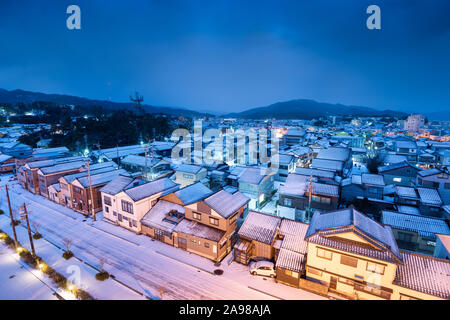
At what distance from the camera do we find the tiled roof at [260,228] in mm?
15883

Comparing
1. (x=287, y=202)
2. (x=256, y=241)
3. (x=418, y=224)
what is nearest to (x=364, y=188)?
(x=418, y=224)

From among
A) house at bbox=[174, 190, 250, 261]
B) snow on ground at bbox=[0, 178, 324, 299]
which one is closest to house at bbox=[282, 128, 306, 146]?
house at bbox=[174, 190, 250, 261]

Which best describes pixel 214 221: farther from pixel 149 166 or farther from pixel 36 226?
pixel 149 166

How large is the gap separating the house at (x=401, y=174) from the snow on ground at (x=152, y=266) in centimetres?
2711

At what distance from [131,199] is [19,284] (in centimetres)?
904

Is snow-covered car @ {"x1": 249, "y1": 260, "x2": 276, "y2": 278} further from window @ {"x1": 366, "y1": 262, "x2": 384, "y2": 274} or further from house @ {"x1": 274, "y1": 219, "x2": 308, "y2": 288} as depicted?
window @ {"x1": 366, "y1": 262, "x2": 384, "y2": 274}

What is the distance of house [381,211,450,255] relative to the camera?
16.1 metres

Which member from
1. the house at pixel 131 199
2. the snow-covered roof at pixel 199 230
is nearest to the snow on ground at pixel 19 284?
the house at pixel 131 199

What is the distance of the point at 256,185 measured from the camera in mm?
25219

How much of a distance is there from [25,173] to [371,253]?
1742 inches

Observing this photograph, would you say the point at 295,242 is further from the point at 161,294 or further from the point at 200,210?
the point at 161,294

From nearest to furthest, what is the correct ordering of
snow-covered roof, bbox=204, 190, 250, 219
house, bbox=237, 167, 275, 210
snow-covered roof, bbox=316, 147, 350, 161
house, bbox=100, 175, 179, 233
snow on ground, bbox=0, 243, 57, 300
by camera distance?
1. snow on ground, bbox=0, 243, 57, 300
2. snow-covered roof, bbox=204, 190, 250, 219
3. house, bbox=100, 175, 179, 233
4. house, bbox=237, 167, 275, 210
5. snow-covered roof, bbox=316, 147, 350, 161

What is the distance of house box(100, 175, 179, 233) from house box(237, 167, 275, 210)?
8.78 metres

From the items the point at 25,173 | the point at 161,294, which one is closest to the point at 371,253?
the point at 161,294
